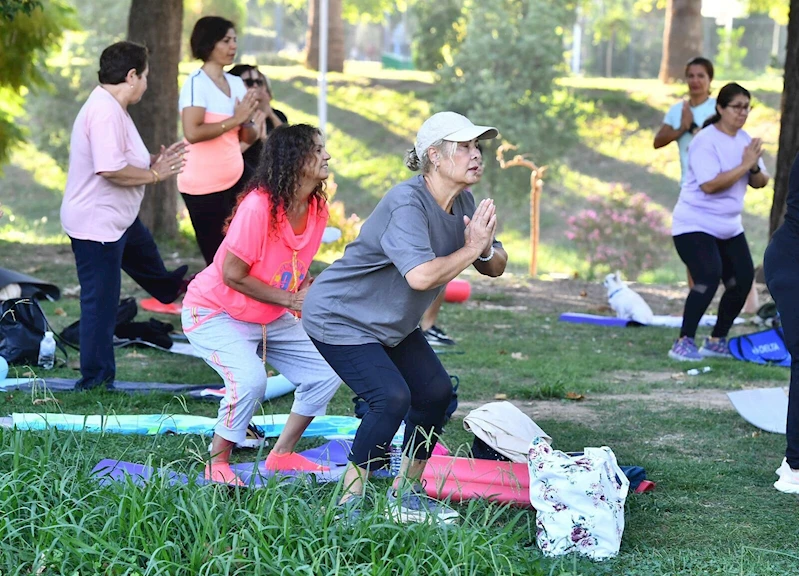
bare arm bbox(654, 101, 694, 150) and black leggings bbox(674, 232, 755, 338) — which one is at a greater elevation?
bare arm bbox(654, 101, 694, 150)

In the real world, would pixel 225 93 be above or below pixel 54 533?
above

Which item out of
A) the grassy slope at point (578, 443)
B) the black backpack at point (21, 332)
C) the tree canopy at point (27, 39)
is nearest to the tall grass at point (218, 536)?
the grassy slope at point (578, 443)

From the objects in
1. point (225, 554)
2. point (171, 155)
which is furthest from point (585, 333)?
point (225, 554)

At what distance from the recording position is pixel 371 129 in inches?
1257

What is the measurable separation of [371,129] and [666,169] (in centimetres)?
832

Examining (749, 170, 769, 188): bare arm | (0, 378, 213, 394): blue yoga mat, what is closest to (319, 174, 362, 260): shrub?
(749, 170, 769, 188): bare arm

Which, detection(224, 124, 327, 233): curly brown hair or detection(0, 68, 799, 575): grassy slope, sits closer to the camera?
detection(0, 68, 799, 575): grassy slope

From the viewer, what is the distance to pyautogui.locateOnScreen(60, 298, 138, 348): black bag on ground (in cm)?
808

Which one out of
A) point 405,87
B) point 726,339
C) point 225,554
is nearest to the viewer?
point 225,554

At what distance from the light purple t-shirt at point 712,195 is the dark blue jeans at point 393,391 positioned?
4219mm

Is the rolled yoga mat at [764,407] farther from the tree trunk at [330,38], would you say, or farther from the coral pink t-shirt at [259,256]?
the tree trunk at [330,38]

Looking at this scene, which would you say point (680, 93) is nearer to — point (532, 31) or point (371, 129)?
point (532, 31)

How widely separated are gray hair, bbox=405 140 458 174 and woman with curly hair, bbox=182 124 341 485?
22.7 inches

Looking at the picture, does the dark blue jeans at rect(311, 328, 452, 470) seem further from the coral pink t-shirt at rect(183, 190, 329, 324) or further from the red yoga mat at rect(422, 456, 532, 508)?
the coral pink t-shirt at rect(183, 190, 329, 324)
